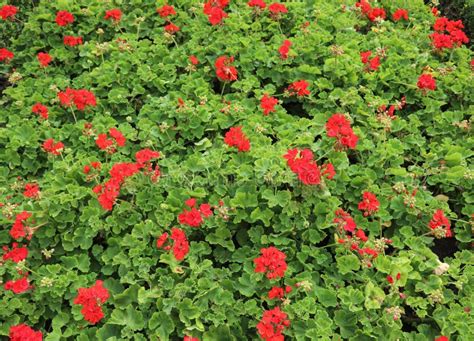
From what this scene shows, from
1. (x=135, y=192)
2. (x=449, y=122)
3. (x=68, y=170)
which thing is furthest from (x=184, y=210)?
(x=449, y=122)

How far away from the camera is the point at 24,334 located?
3.03 metres

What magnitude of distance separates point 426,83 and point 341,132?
1243 millimetres

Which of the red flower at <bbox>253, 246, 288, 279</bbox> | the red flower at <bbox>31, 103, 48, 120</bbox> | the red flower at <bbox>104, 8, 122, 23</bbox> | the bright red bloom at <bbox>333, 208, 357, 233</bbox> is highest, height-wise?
the bright red bloom at <bbox>333, 208, 357, 233</bbox>

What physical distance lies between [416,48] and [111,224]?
10.2 feet

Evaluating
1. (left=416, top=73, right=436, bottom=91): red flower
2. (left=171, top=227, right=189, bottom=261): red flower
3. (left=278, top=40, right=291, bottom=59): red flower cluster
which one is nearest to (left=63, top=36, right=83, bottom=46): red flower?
(left=278, top=40, right=291, bottom=59): red flower cluster

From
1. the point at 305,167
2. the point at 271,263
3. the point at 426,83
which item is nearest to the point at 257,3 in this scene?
the point at 426,83

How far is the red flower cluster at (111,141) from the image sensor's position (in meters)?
3.76

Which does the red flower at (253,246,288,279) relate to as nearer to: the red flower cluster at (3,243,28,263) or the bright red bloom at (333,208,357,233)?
the bright red bloom at (333,208,357,233)

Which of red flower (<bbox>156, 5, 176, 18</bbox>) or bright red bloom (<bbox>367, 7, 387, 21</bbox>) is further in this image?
bright red bloom (<bbox>367, 7, 387, 21</bbox>)

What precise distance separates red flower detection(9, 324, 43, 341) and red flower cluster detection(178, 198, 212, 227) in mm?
1025

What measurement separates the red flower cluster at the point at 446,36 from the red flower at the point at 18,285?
389 centimetres

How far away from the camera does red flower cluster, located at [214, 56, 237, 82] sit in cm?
431

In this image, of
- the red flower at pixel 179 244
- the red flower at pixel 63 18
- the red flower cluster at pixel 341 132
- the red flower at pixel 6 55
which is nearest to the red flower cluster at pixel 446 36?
the red flower cluster at pixel 341 132

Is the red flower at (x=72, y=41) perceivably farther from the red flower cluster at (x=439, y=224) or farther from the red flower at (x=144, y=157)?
the red flower cluster at (x=439, y=224)
